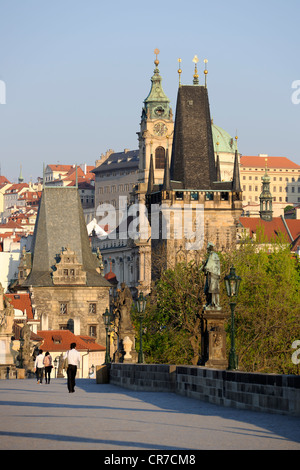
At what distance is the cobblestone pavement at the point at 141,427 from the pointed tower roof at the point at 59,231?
95.8m

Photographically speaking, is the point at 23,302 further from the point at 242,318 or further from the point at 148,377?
the point at 148,377

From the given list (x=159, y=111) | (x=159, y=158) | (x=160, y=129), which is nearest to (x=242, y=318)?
(x=159, y=158)

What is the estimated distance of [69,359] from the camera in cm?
3005

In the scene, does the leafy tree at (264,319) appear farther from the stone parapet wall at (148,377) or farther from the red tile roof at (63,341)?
the red tile roof at (63,341)

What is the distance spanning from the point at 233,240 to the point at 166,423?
282 ft

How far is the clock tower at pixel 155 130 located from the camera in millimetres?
156500

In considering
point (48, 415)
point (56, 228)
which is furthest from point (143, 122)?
point (48, 415)

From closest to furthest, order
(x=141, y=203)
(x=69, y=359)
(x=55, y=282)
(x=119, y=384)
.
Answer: (x=69, y=359) < (x=119, y=384) < (x=55, y=282) < (x=141, y=203)

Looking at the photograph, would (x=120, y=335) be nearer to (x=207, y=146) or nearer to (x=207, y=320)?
(x=207, y=320)

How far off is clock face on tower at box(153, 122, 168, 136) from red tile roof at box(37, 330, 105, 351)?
58716 millimetres

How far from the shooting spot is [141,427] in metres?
18.3

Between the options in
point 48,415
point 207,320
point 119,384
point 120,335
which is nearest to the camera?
point 48,415

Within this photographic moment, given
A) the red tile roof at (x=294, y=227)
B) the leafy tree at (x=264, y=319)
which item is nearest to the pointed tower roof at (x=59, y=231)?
the leafy tree at (x=264, y=319)
